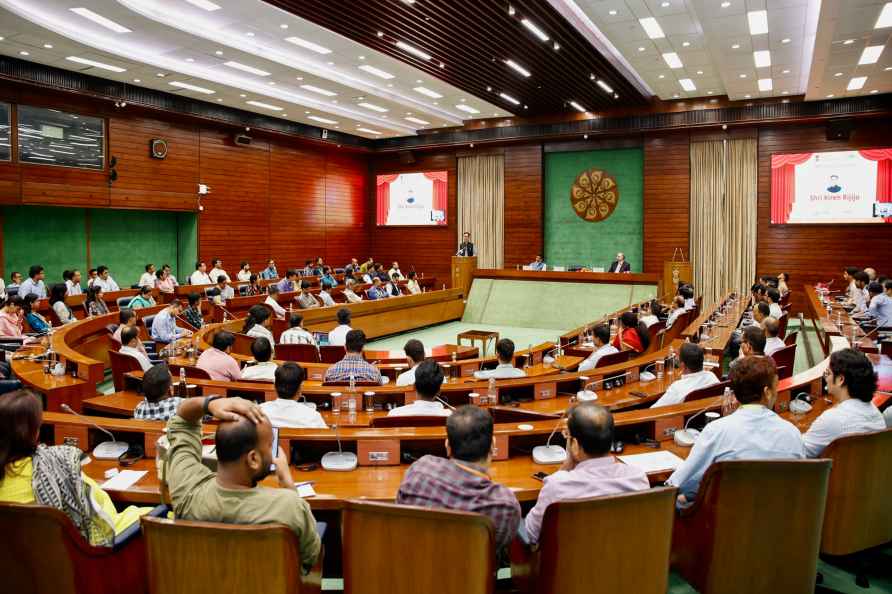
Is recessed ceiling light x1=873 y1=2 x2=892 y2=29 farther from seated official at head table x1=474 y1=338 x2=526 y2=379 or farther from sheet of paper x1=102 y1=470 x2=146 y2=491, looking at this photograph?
sheet of paper x1=102 y1=470 x2=146 y2=491

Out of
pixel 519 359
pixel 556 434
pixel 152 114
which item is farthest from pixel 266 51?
pixel 556 434

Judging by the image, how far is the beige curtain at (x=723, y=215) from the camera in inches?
531

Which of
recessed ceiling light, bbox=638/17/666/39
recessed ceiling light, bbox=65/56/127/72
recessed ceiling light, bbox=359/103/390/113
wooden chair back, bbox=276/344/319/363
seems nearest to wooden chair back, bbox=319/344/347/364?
wooden chair back, bbox=276/344/319/363

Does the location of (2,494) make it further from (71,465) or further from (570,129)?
(570,129)

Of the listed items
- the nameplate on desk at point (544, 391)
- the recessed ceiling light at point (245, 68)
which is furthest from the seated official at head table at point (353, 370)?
the recessed ceiling light at point (245, 68)

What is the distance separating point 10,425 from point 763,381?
2714mm

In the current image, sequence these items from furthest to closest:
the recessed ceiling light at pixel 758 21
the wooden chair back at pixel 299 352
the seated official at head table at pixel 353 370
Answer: the recessed ceiling light at pixel 758 21, the wooden chair back at pixel 299 352, the seated official at head table at pixel 353 370

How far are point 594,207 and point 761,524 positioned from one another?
1363 cm

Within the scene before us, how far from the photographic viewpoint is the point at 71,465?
207cm

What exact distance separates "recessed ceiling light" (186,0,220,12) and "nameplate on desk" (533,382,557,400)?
6.68 meters

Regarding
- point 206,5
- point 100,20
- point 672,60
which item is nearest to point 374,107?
point 206,5

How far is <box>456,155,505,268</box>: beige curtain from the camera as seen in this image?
16.1 meters

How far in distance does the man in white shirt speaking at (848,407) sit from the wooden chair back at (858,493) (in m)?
0.18

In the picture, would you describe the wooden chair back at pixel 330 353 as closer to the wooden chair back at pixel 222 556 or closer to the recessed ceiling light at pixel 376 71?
the wooden chair back at pixel 222 556
